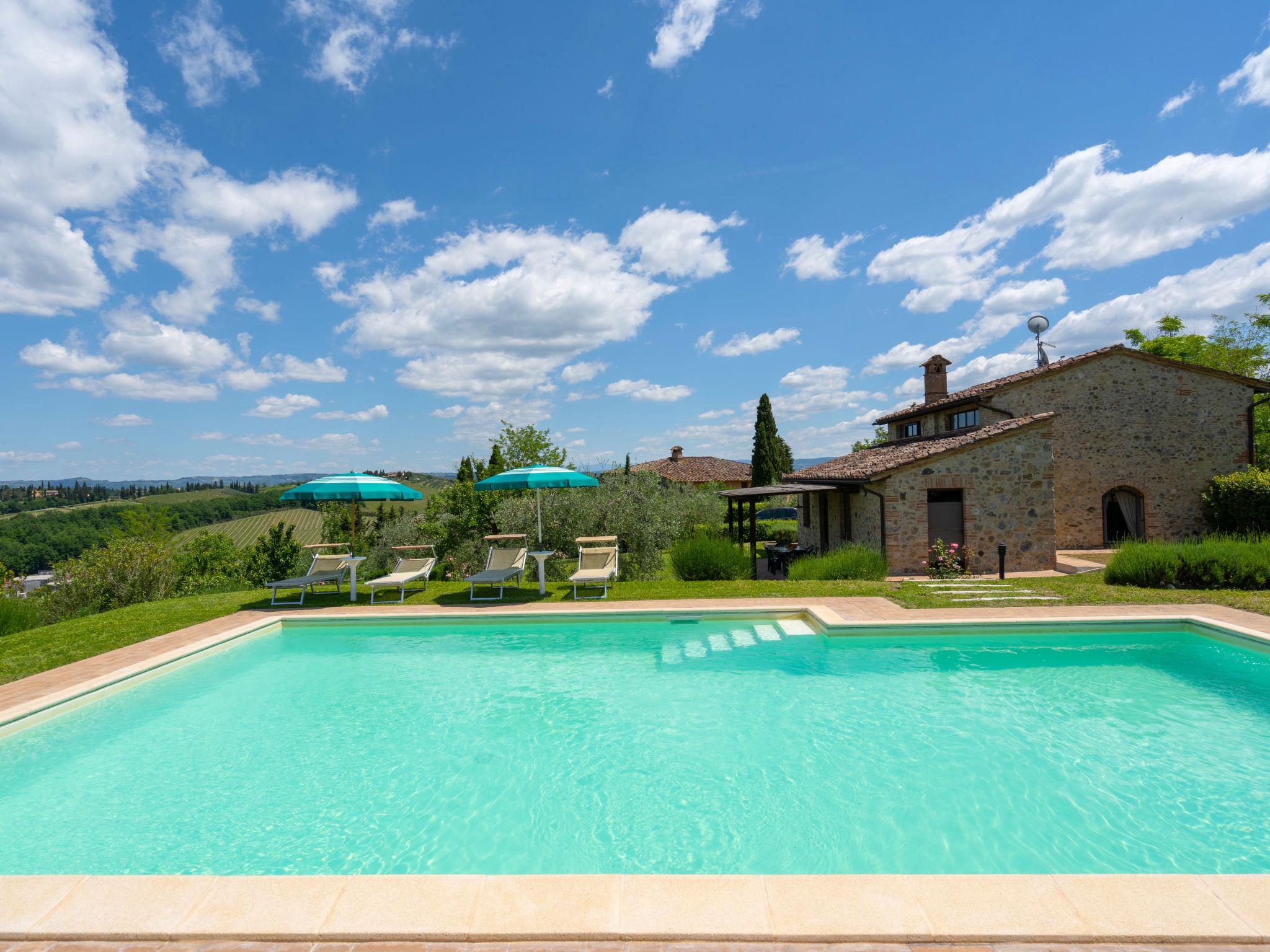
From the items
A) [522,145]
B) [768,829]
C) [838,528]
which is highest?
[522,145]

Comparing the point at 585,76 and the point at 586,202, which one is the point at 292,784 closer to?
the point at 585,76

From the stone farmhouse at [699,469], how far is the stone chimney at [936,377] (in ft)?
70.3

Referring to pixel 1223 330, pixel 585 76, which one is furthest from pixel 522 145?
pixel 1223 330

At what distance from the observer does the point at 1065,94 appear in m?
12.3

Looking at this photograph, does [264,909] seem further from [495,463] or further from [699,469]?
[699,469]

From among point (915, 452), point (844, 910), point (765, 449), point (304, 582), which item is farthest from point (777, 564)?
point (765, 449)

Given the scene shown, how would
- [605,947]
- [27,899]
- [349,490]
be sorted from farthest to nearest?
[349,490]
[27,899]
[605,947]

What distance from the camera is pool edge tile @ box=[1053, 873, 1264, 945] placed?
255 centimetres

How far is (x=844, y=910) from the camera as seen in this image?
2750 mm

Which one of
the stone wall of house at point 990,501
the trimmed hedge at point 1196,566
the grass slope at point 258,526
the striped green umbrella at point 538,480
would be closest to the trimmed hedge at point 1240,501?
the trimmed hedge at point 1196,566

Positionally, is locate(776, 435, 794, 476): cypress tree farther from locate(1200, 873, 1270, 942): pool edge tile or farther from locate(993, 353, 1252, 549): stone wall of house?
locate(1200, 873, 1270, 942): pool edge tile

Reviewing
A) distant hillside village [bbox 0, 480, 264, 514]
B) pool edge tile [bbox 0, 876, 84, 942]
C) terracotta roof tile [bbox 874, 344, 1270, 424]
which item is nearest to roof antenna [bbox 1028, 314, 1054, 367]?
terracotta roof tile [bbox 874, 344, 1270, 424]

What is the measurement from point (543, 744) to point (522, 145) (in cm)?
1498

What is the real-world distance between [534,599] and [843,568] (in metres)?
7.19
